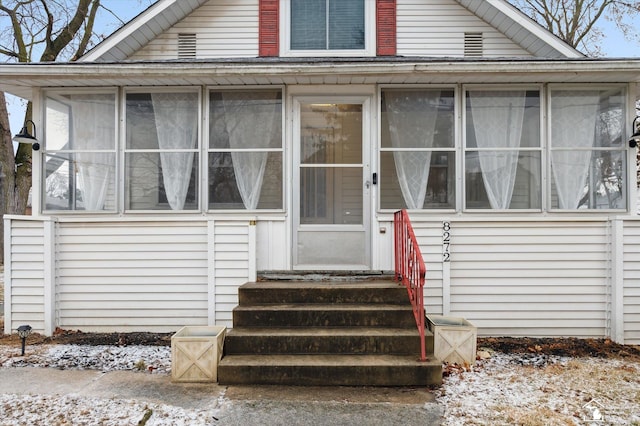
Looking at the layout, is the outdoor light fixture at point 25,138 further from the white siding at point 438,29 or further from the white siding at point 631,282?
the white siding at point 631,282

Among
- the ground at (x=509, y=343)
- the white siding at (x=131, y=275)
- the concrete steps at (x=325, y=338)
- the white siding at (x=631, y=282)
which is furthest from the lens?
the white siding at (x=131, y=275)

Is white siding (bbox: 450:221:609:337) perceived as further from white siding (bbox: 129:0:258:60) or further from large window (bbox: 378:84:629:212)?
white siding (bbox: 129:0:258:60)

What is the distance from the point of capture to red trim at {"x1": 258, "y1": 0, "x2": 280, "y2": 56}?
229 inches

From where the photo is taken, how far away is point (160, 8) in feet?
18.3

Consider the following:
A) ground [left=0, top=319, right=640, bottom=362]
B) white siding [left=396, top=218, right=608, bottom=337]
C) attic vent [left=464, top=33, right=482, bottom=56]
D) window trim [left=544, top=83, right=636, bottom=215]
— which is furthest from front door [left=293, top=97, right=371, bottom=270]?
window trim [left=544, top=83, right=636, bottom=215]

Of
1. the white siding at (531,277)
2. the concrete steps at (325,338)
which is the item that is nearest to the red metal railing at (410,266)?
the concrete steps at (325,338)

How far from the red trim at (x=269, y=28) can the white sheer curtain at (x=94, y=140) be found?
2210 millimetres

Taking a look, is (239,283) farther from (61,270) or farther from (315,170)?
(61,270)

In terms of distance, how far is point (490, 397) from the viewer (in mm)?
3145

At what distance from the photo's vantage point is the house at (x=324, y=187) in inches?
182

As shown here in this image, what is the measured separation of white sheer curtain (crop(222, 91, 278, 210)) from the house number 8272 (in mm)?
2316

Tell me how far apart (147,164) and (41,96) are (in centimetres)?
157

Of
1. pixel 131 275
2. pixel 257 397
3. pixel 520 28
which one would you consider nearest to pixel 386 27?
pixel 520 28

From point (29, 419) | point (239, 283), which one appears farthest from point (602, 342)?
point (29, 419)
